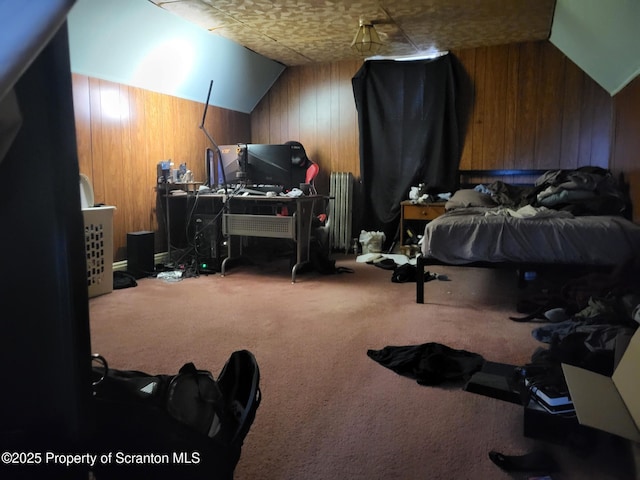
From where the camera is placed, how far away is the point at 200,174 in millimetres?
5219

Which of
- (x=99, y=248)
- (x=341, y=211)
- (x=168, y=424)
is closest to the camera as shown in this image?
(x=168, y=424)

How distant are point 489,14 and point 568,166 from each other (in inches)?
71.1

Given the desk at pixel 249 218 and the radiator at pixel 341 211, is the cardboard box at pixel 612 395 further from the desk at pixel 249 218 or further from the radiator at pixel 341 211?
the radiator at pixel 341 211

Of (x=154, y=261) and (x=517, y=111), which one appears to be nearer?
(x=154, y=261)

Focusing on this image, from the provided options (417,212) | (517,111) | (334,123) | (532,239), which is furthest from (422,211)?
(532,239)

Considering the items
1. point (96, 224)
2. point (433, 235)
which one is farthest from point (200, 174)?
point (433, 235)

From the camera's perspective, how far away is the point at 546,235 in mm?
2842

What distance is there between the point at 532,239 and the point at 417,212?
2.07 m

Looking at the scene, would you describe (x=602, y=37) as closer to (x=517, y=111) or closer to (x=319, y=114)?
(x=517, y=111)

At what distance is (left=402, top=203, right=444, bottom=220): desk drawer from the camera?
4770 mm

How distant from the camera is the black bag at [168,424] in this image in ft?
3.02

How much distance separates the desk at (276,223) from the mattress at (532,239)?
3.91 ft

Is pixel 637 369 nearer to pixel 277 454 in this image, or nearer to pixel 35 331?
pixel 277 454

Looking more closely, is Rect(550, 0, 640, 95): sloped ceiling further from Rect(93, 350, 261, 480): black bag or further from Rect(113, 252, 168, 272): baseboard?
Rect(113, 252, 168, 272): baseboard
